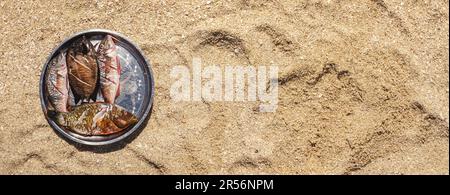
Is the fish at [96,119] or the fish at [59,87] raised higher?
the fish at [59,87]

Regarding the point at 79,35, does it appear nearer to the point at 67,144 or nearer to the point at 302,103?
the point at 67,144

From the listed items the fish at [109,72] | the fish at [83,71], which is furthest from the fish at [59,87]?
the fish at [109,72]

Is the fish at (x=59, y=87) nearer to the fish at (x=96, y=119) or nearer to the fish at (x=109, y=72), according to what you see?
the fish at (x=96, y=119)

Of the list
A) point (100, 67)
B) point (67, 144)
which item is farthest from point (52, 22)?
point (67, 144)

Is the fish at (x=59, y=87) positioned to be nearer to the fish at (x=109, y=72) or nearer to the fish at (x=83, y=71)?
the fish at (x=83, y=71)

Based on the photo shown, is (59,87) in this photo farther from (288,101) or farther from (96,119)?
(288,101)

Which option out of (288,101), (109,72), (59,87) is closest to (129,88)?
(109,72)
